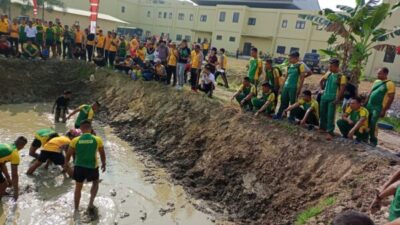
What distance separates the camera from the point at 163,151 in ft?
34.0

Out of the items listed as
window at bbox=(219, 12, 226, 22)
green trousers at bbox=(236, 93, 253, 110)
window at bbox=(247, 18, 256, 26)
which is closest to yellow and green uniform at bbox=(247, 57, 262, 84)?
green trousers at bbox=(236, 93, 253, 110)

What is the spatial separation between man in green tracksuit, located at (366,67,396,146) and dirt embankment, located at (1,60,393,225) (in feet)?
2.44

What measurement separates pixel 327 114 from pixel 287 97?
4.59 feet

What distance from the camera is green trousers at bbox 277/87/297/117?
909 centimetres

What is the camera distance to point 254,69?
11.1 m

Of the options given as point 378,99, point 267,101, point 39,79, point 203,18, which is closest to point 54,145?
point 267,101

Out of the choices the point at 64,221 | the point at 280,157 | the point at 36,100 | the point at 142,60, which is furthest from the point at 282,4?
the point at 64,221

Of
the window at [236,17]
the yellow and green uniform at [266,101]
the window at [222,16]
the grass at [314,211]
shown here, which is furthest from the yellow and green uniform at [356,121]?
the window at [222,16]

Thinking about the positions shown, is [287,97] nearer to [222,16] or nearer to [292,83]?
[292,83]

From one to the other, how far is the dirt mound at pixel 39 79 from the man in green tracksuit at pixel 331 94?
11.9m

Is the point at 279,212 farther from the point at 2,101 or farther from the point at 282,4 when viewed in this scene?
the point at 282,4

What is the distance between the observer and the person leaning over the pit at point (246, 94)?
1042cm

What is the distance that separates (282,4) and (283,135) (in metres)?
46.5

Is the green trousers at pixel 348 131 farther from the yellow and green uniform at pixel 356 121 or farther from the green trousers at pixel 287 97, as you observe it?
the green trousers at pixel 287 97
